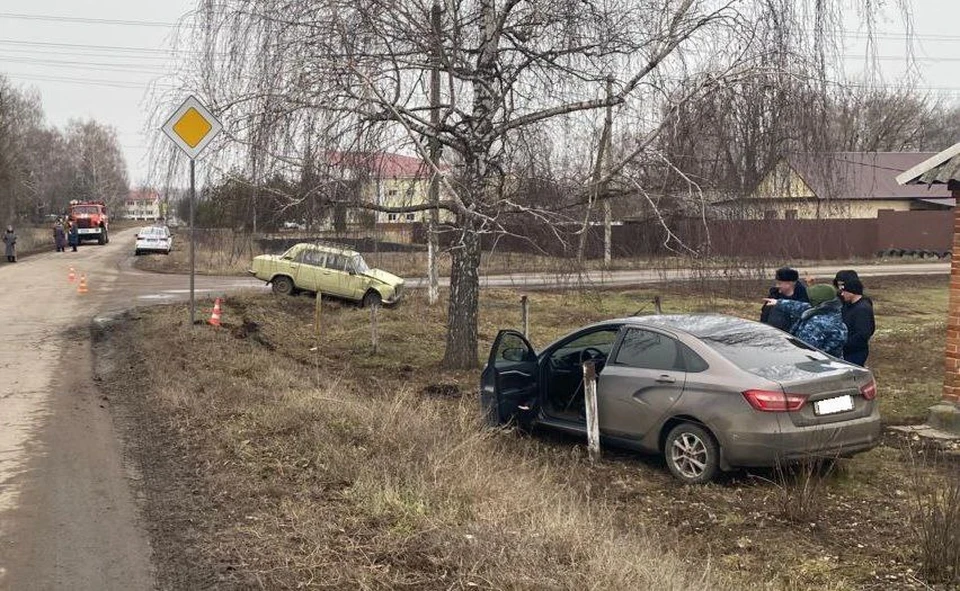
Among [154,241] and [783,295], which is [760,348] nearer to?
[783,295]

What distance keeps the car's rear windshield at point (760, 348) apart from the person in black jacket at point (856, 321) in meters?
1.37

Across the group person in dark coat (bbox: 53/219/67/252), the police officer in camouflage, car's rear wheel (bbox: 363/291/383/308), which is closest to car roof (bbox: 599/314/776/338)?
the police officer in camouflage

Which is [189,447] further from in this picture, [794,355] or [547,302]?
[547,302]

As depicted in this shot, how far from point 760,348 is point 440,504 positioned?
333cm

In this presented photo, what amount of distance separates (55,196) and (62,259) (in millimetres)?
66514

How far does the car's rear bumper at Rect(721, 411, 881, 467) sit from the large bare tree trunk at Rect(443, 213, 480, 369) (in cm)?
494

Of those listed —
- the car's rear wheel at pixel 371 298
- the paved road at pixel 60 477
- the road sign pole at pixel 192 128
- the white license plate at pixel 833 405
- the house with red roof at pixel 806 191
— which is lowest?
the paved road at pixel 60 477

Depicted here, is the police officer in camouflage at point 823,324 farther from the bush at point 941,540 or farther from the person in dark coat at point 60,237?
the person in dark coat at point 60,237

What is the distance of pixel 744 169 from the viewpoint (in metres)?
7.91

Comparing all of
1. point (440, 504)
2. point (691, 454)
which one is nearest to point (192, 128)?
point (440, 504)

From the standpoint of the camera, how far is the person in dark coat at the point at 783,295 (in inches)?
348

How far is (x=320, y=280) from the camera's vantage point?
21.7 m

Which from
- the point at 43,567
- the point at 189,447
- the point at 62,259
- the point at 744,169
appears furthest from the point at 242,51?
the point at 62,259

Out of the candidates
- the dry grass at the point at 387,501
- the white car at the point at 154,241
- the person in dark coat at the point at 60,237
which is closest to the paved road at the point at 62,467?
the dry grass at the point at 387,501
